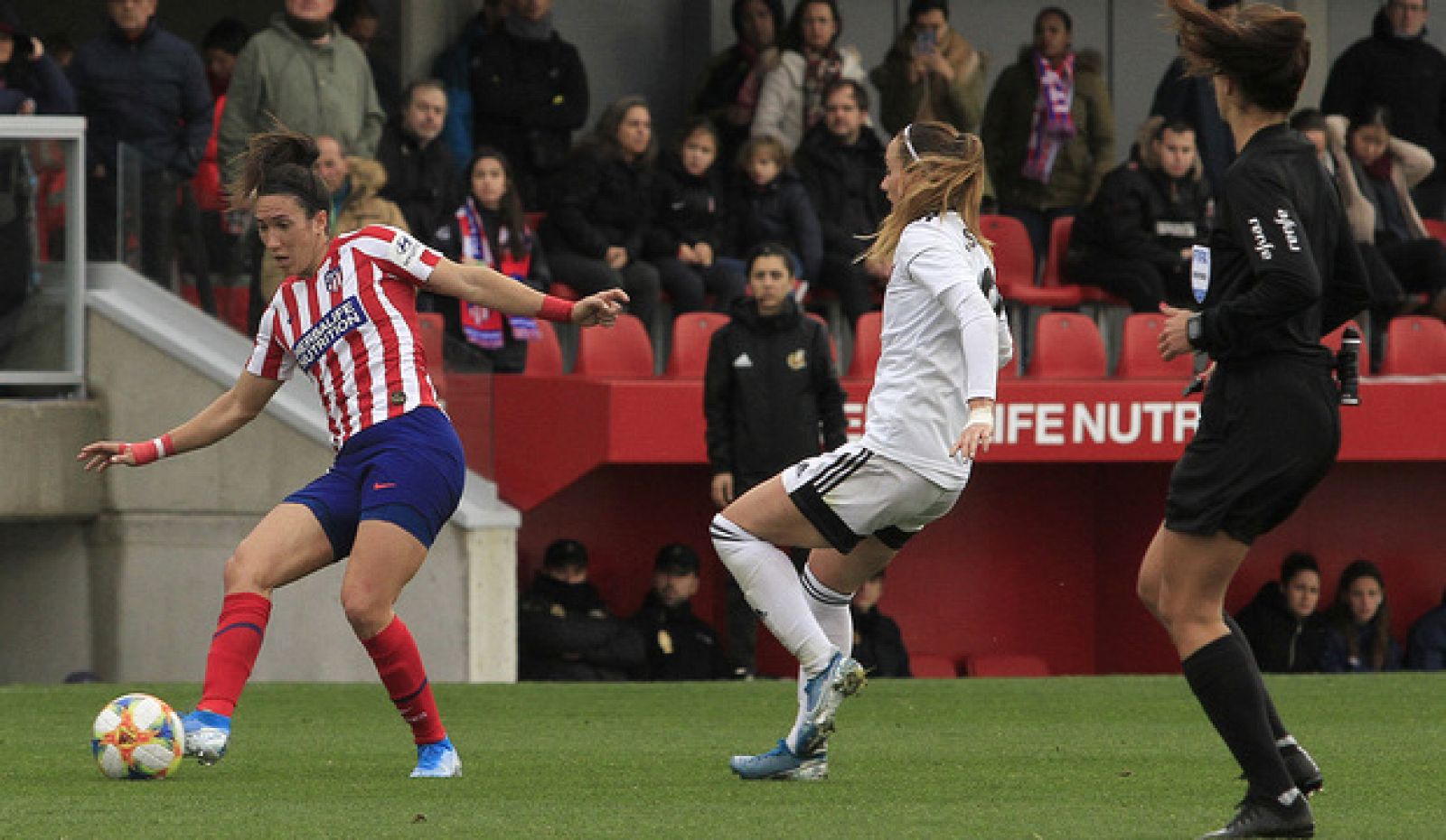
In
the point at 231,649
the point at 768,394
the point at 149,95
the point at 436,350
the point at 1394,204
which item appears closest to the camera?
the point at 231,649

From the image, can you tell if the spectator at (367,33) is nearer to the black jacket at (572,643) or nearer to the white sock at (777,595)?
the black jacket at (572,643)

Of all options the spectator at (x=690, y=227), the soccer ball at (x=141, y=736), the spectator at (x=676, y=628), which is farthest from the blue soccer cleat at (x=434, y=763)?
the spectator at (x=690, y=227)

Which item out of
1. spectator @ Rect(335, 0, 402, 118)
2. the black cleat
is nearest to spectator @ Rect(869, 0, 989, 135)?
spectator @ Rect(335, 0, 402, 118)

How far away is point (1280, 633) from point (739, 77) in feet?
14.9

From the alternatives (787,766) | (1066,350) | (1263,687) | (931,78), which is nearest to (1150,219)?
(1066,350)

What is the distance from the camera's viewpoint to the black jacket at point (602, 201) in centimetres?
1327

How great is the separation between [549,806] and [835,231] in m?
8.22

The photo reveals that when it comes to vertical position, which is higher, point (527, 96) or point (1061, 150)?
point (527, 96)

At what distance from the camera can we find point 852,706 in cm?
971

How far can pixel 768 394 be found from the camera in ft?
37.1

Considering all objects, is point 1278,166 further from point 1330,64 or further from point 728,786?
point 1330,64

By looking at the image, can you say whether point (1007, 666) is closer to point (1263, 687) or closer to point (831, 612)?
point (831, 612)

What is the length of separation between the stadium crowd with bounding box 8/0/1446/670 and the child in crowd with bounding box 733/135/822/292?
2 cm

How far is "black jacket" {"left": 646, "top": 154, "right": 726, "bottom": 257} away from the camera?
44.2ft
